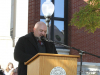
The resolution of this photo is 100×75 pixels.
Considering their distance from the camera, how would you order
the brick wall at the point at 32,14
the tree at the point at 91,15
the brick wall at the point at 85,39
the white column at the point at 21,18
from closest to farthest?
the tree at the point at 91,15 → the white column at the point at 21,18 → the brick wall at the point at 32,14 → the brick wall at the point at 85,39

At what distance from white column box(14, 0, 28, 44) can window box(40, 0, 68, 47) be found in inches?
105

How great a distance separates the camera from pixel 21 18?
9.89 meters

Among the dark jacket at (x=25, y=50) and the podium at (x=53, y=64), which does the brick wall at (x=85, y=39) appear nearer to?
the dark jacket at (x=25, y=50)

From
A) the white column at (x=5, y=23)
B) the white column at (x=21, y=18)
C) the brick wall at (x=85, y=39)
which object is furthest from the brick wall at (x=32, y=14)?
the brick wall at (x=85, y=39)

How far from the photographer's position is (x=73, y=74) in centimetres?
330

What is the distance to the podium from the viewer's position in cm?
316

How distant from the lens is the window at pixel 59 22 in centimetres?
1243

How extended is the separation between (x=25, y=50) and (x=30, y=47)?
4.1 inches

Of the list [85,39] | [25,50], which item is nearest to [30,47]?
[25,50]

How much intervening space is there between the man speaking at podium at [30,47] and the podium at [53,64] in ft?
2.17

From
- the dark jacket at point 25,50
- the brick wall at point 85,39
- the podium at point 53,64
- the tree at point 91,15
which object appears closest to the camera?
the podium at point 53,64

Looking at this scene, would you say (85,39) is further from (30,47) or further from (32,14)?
(30,47)

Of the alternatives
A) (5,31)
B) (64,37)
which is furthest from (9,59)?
(64,37)

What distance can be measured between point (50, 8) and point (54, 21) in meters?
4.55
